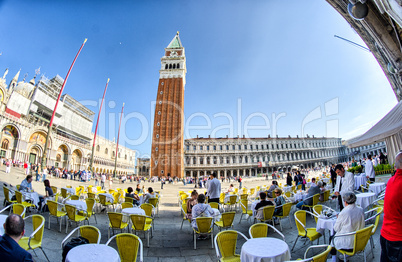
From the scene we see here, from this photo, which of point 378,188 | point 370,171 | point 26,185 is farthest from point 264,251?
point 370,171

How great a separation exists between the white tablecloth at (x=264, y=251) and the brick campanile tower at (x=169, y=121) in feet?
126

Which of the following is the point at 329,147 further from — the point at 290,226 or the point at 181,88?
the point at 290,226

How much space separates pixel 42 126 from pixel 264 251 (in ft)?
132

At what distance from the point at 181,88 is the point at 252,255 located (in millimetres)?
45418

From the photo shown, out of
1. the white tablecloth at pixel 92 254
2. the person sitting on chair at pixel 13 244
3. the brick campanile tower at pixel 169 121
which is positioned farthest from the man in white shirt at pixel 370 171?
the brick campanile tower at pixel 169 121

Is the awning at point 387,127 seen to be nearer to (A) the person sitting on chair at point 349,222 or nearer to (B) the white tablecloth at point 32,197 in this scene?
(A) the person sitting on chair at point 349,222

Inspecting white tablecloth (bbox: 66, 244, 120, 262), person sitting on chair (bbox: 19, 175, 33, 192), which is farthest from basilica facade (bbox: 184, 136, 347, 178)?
white tablecloth (bbox: 66, 244, 120, 262)

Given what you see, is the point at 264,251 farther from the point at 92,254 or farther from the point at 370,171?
the point at 370,171

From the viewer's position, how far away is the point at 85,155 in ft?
142

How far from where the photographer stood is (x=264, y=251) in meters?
2.41

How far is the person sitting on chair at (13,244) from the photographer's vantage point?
5.44 feet

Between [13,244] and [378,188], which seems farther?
[378,188]

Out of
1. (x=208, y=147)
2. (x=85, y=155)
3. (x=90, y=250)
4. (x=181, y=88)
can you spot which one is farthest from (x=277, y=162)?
(x=90, y=250)

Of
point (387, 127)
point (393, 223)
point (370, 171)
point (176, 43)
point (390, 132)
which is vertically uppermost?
point (176, 43)
